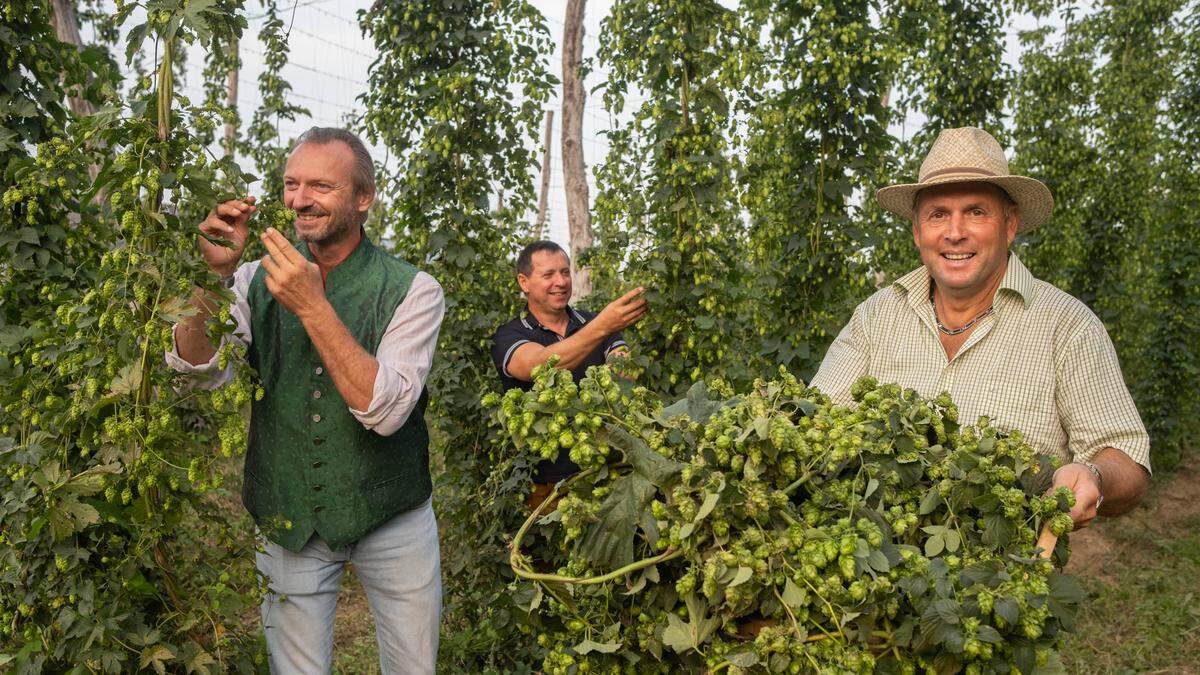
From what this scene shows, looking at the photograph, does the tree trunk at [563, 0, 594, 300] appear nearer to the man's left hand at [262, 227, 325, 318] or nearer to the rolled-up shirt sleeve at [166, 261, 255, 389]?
the rolled-up shirt sleeve at [166, 261, 255, 389]

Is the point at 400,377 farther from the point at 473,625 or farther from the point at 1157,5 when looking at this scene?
the point at 1157,5

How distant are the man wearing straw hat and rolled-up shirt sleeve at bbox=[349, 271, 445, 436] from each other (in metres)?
1.15

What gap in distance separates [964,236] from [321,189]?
175 centimetres

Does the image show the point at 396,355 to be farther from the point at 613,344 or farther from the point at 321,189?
the point at 613,344

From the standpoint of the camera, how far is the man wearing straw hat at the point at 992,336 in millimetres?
2236

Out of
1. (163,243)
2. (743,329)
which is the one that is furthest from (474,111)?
(163,243)

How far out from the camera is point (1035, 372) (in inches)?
91.7

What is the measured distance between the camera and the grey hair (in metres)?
2.50

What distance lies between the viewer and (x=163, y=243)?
1934mm

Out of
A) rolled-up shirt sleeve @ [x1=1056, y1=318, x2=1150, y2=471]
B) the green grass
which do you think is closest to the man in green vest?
rolled-up shirt sleeve @ [x1=1056, y1=318, x2=1150, y2=471]

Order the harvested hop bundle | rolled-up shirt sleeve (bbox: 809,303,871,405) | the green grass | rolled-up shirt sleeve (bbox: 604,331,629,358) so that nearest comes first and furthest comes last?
the harvested hop bundle < rolled-up shirt sleeve (bbox: 809,303,871,405) < rolled-up shirt sleeve (bbox: 604,331,629,358) < the green grass

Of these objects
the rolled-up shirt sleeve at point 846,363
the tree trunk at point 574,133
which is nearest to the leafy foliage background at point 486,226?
the rolled-up shirt sleeve at point 846,363

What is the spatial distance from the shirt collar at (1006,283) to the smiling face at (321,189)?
62.7 inches

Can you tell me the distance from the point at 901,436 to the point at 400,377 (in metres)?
1.25
